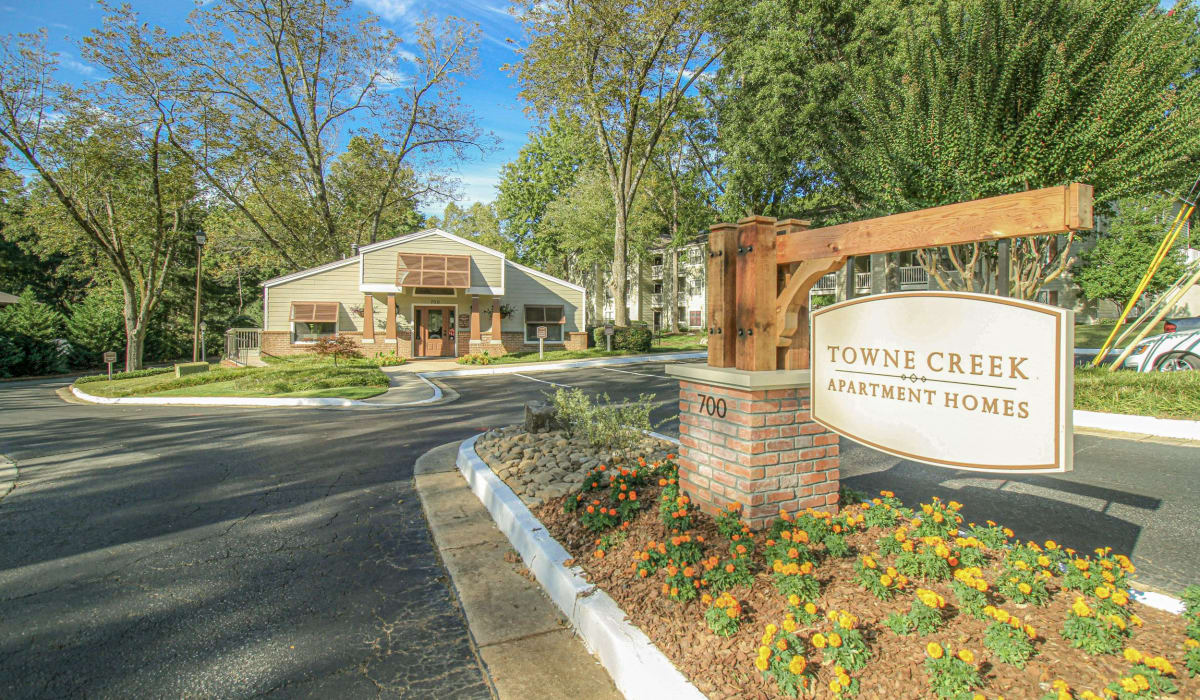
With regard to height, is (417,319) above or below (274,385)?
above

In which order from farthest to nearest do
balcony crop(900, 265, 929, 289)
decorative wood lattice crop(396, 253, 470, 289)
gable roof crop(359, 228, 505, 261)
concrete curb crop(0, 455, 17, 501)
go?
balcony crop(900, 265, 929, 289), gable roof crop(359, 228, 505, 261), decorative wood lattice crop(396, 253, 470, 289), concrete curb crop(0, 455, 17, 501)

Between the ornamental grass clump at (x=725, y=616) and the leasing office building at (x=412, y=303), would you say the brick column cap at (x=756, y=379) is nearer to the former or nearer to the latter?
the ornamental grass clump at (x=725, y=616)

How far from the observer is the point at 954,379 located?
2.54 m

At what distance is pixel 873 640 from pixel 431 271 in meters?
21.9

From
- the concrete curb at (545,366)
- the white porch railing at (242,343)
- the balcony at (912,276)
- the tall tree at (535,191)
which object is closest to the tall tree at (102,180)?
the white porch railing at (242,343)

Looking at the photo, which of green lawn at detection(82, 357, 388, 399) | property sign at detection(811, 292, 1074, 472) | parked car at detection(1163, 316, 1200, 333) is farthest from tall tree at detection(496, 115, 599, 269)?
property sign at detection(811, 292, 1074, 472)

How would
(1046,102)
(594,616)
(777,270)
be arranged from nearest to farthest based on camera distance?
1. (594,616)
2. (777,270)
3. (1046,102)

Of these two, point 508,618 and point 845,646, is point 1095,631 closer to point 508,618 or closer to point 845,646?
point 845,646

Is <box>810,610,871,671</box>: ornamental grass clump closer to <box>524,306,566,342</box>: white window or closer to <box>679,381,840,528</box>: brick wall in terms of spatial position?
<box>679,381,840,528</box>: brick wall

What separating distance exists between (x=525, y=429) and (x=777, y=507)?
393 centimetres

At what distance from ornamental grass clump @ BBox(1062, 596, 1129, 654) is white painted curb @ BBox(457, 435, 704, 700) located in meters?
1.54

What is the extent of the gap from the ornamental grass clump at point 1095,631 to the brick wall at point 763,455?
1.46 metres

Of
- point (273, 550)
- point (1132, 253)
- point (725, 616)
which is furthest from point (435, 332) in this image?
point (1132, 253)

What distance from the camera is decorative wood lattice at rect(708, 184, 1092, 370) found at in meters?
2.93
